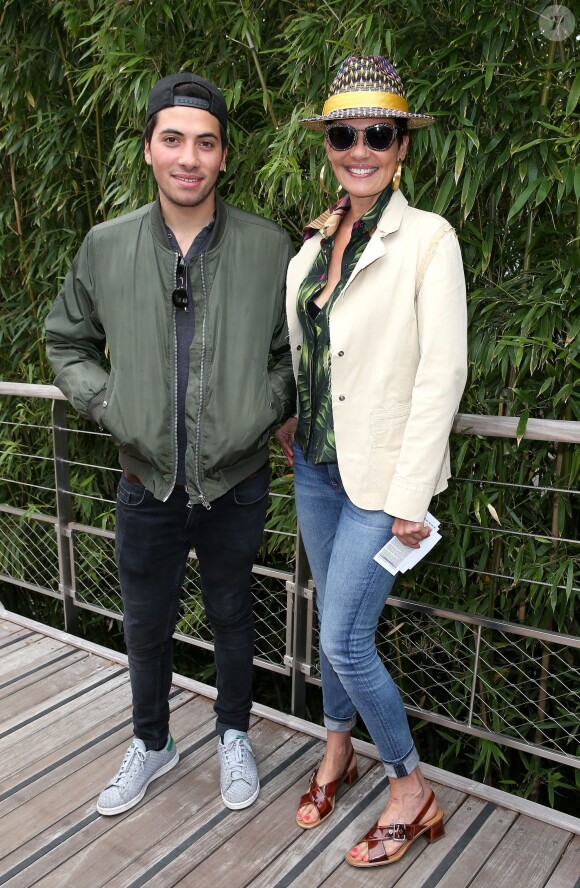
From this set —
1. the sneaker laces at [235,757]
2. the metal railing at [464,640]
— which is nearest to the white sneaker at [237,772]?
the sneaker laces at [235,757]

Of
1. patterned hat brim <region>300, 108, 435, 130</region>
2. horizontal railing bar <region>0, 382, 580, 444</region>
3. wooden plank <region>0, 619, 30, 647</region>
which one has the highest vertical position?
patterned hat brim <region>300, 108, 435, 130</region>

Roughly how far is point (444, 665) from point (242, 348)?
1411mm

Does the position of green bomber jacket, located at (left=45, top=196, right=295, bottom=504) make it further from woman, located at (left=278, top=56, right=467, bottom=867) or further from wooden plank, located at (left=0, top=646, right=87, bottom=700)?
wooden plank, located at (left=0, top=646, right=87, bottom=700)

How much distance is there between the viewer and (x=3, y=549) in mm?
3842

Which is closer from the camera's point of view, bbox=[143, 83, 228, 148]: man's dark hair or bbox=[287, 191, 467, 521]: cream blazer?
bbox=[287, 191, 467, 521]: cream blazer

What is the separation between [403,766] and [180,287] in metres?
1.21

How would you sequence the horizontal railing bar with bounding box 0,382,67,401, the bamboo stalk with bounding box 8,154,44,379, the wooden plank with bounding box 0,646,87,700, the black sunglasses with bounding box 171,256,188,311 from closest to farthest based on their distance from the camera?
1. the black sunglasses with bounding box 171,256,188,311
2. the wooden plank with bounding box 0,646,87,700
3. the horizontal railing bar with bounding box 0,382,67,401
4. the bamboo stalk with bounding box 8,154,44,379

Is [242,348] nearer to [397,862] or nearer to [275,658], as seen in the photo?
[397,862]

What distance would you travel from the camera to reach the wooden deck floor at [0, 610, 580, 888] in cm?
180

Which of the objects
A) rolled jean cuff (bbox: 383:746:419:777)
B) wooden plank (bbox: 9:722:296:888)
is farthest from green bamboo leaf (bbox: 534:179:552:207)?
wooden plank (bbox: 9:722:296:888)

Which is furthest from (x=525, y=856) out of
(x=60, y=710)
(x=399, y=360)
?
(x=60, y=710)

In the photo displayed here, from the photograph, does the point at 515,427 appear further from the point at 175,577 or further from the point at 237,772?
the point at 237,772

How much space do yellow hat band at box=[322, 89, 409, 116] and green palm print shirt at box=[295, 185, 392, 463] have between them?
0.17 metres

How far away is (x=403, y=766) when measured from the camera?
5.97ft
